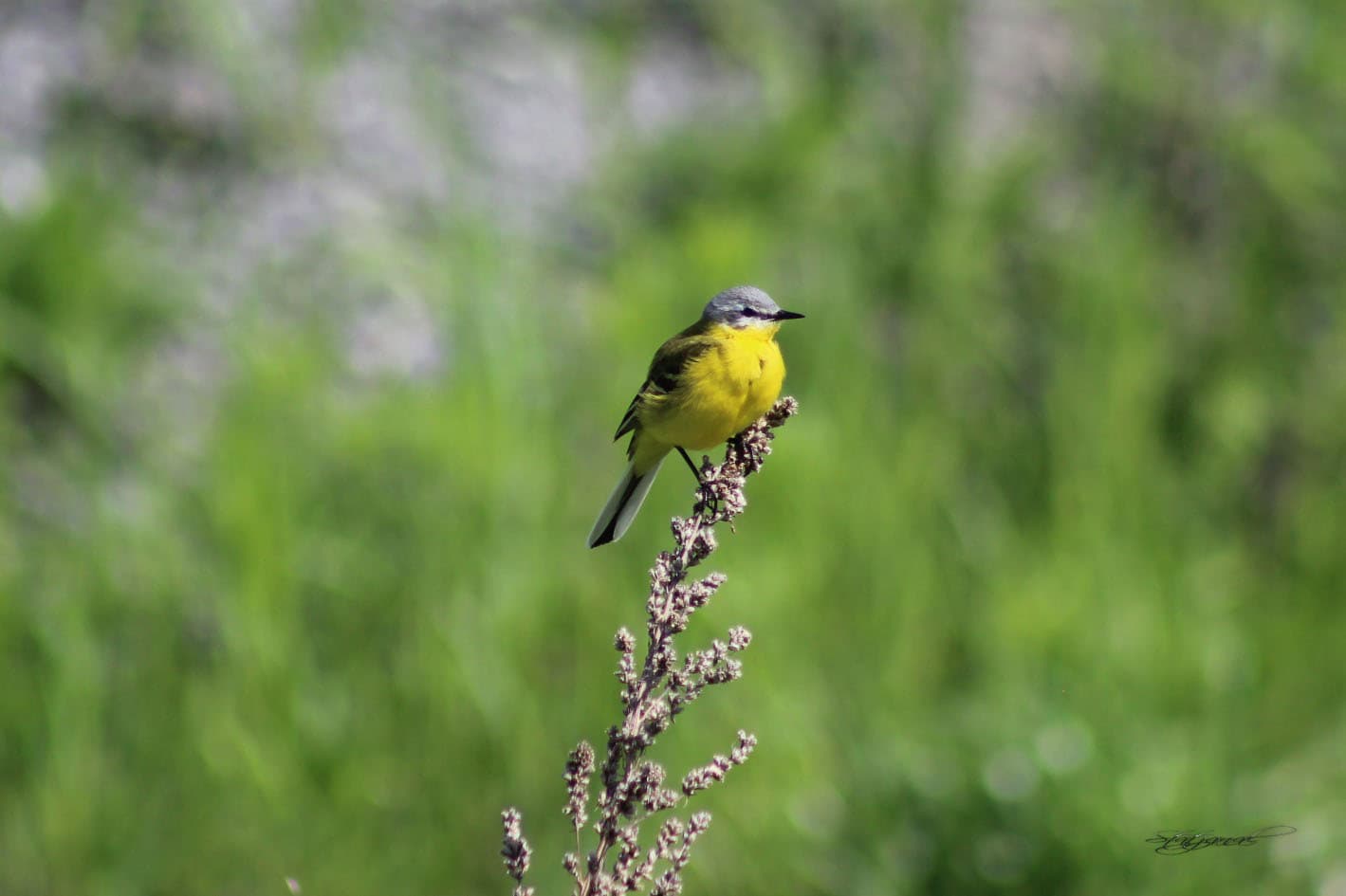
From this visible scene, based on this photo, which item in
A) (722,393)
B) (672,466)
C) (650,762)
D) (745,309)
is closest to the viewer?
(650,762)

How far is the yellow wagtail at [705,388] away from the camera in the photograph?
2.10m

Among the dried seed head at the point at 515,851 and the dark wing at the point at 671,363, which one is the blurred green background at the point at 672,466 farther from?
the dried seed head at the point at 515,851

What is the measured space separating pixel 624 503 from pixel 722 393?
0.25 meters

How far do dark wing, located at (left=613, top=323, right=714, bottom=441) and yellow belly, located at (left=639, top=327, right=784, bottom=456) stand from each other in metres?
0.02

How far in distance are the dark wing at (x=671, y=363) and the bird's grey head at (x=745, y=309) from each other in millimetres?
40

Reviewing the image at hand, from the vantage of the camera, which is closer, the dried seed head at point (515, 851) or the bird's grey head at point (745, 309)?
the dried seed head at point (515, 851)

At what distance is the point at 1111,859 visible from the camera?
175 inches

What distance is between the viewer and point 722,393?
211cm

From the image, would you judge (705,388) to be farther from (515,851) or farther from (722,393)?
(515,851)

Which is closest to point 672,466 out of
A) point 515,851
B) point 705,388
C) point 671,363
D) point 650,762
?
point 671,363

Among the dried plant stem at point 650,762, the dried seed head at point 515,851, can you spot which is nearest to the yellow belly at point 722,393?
the dried plant stem at point 650,762

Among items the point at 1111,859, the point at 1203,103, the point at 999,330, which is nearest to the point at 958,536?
the point at 999,330

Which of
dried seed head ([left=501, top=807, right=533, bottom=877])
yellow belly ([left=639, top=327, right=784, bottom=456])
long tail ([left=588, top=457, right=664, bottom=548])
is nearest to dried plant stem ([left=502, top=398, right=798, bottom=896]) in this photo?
dried seed head ([left=501, top=807, right=533, bottom=877])

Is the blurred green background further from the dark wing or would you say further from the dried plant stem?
the dried plant stem
